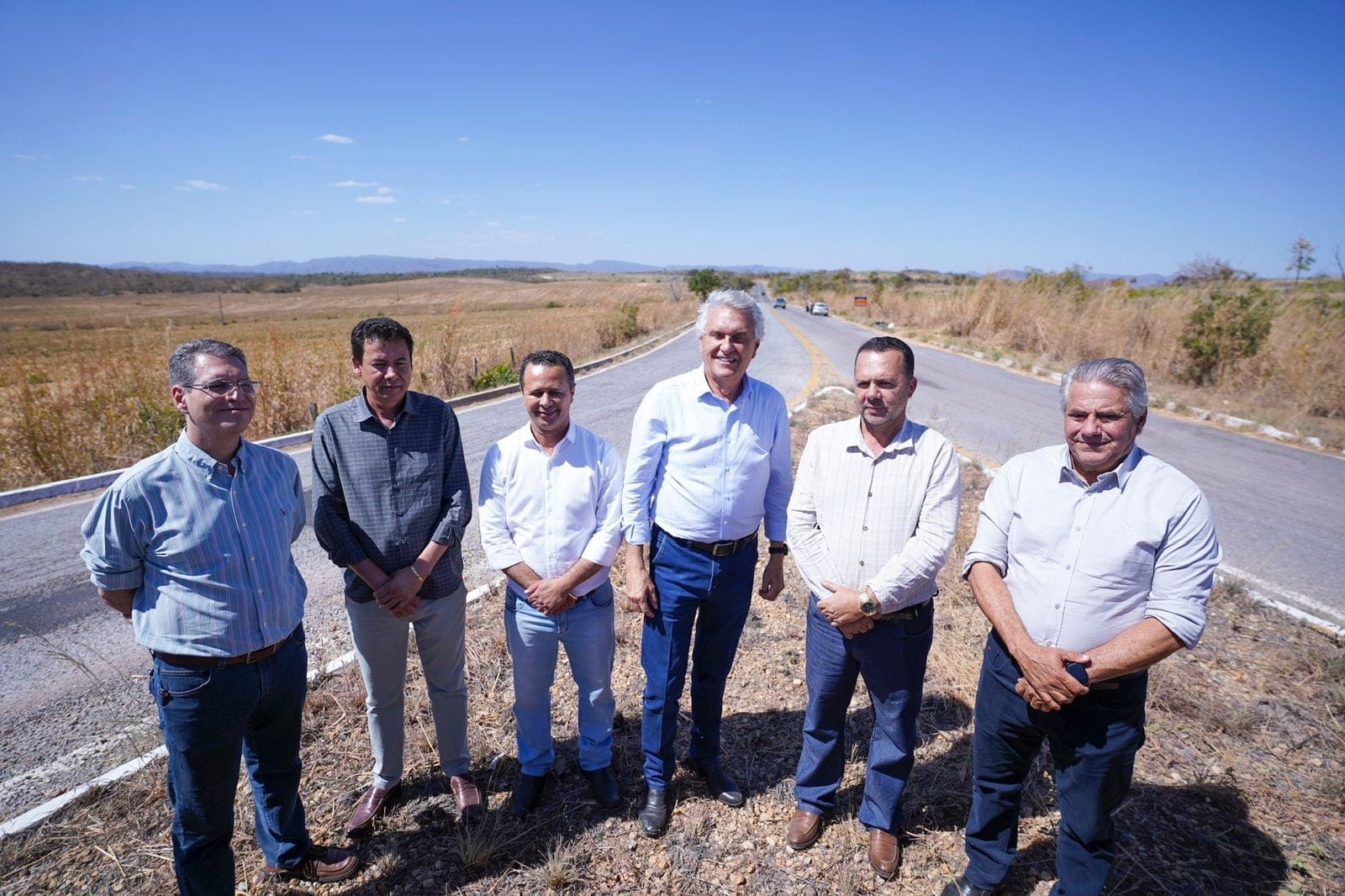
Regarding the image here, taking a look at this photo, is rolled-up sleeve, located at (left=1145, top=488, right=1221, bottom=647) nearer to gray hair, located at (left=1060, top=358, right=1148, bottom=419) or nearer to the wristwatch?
gray hair, located at (left=1060, top=358, right=1148, bottom=419)

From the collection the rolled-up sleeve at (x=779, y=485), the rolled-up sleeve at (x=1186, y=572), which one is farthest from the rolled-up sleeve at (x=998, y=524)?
the rolled-up sleeve at (x=779, y=485)

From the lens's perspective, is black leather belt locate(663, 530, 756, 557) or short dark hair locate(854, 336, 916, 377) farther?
black leather belt locate(663, 530, 756, 557)

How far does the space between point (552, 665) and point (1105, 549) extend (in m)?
2.19

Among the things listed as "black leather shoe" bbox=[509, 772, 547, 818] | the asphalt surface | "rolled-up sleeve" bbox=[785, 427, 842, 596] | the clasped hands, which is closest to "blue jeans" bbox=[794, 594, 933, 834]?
"rolled-up sleeve" bbox=[785, 427, 842, 596]

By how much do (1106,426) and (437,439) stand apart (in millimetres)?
2472

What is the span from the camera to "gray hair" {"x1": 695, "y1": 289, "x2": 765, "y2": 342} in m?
2.64

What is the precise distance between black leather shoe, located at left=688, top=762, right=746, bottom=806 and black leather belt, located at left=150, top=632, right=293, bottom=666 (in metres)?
1.99

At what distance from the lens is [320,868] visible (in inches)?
96.3

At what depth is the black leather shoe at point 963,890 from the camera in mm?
2461

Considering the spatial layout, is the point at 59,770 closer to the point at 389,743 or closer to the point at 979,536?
the point at 389,743

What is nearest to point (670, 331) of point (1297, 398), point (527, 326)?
point (527, 326)

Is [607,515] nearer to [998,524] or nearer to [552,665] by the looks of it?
[552,665]

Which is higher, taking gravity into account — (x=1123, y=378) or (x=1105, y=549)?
(x=1123, y=378)

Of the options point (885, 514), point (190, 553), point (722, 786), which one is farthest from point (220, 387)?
point (722, 786)
